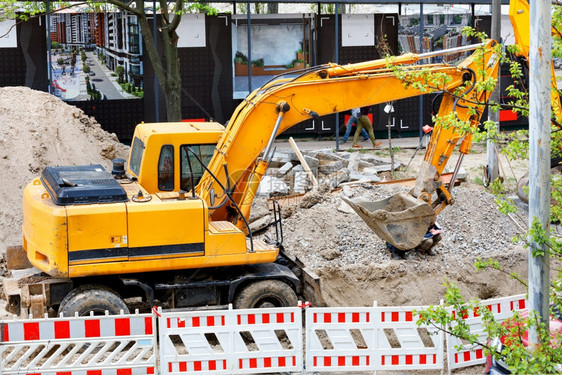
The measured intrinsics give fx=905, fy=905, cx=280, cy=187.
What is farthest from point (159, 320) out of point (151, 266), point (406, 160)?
point (406, 160)

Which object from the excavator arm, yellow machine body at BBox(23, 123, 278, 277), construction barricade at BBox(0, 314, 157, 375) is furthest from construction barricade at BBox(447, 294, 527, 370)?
construction barricade at BBox(0, 314, 157, 375)

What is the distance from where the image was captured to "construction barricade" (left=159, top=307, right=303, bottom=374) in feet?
34.0

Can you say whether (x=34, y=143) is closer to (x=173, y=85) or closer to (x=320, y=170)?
(x=173, y=85)

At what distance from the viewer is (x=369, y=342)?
10.6 m

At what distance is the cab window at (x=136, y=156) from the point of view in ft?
41.4

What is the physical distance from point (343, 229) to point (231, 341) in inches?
219

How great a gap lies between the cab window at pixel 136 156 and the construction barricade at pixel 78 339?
3061 mm

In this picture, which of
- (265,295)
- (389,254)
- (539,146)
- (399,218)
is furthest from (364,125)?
(539,146)

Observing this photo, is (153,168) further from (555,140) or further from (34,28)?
(34,28)

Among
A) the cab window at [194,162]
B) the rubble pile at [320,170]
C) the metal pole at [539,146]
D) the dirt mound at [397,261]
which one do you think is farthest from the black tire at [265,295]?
the rubble pile at [320,170]

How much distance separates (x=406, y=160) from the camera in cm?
2259

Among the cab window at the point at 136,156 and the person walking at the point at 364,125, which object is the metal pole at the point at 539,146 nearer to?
the cab window at the point at 136,156

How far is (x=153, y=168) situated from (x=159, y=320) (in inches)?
110

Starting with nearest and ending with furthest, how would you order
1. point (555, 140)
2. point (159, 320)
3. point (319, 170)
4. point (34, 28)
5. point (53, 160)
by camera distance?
point (555, 140), point (159, 320), point (53, 160), point (319, 170), point (34, 28)
